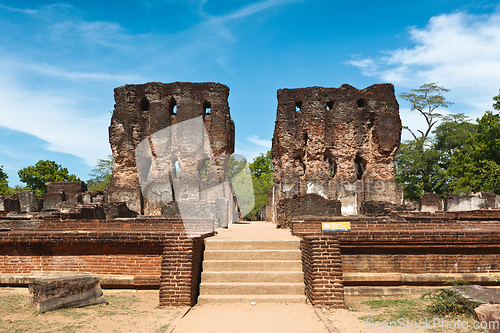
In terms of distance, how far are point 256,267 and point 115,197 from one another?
1774 cm

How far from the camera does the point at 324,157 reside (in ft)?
78.3

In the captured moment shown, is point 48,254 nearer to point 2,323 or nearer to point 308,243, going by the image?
point 2,323

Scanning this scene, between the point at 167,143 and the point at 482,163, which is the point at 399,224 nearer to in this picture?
the point at 167,143

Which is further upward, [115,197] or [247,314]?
[115,197]

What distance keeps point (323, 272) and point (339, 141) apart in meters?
18.3

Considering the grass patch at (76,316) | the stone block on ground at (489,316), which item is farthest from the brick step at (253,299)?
the stone block on ground at (489,316)

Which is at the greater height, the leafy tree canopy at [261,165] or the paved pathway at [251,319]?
the leafy tree canopy at [261,165]

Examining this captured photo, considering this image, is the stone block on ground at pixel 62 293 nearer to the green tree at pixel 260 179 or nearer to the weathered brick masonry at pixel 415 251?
the weathered brick masonry at pixel 415 251

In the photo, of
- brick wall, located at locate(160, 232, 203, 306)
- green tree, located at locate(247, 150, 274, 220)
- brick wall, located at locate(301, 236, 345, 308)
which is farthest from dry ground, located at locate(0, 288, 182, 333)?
green tree, located at locate(247, 150, 274, 220)

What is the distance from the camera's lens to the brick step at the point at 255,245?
7430 mm

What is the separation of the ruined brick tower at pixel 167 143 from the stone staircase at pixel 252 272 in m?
14.1

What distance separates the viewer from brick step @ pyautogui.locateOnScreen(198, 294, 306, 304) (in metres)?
6.25

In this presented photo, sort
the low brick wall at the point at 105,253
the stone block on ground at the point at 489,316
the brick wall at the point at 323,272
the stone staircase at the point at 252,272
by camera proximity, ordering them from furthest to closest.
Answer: the low brick wall at the point at 105,253
the stone staircase at the point at 252,272
the brick wall at the point at 323,272
the stone block on ground at the point at 489,316

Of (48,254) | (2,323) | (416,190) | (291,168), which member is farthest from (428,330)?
(416,190)
